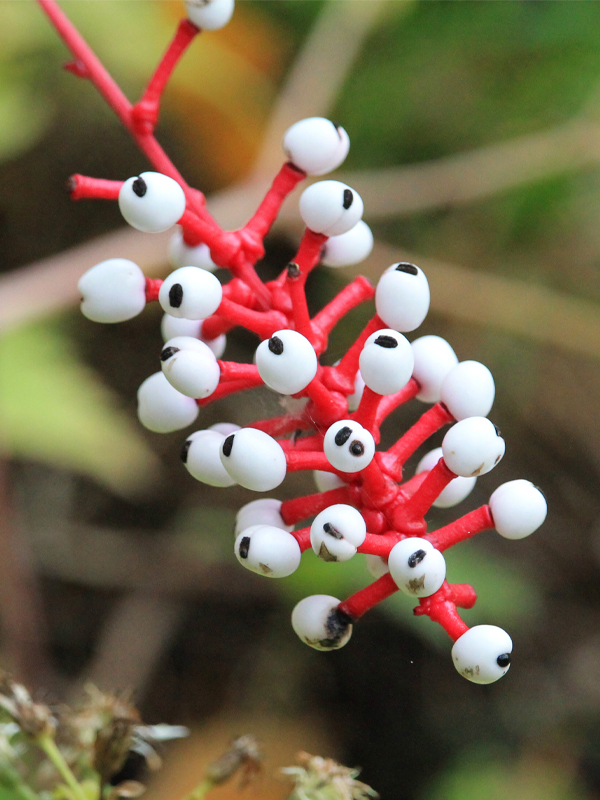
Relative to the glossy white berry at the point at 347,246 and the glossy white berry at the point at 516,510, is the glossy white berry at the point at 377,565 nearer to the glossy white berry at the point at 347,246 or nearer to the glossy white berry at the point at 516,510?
the glossy white berry at the point at 516,510

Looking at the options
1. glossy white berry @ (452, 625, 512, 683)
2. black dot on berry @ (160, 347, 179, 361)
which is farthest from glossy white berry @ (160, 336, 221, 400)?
glossy white berry @ (452, 625, 512, 683)

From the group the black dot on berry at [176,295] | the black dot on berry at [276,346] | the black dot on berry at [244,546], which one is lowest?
the black dot on berry at [244,546]

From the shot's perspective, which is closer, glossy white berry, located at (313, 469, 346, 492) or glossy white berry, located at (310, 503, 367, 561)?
glossy white berry, located at (310, 503, 367, 561)

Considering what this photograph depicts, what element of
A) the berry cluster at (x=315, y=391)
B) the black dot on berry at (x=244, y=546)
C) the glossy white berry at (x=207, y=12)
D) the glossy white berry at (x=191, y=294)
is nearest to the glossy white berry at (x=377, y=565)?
the berry cluster at (x=315, y=391)

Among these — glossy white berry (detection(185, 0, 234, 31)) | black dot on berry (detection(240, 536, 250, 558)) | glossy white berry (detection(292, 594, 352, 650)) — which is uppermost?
glossy white berry (detection(185, 0, 234, 31))

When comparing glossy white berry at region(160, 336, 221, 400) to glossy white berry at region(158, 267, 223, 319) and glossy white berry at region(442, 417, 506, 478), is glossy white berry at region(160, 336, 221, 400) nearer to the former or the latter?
glossy white berry at region(158, 267, 223, 319)

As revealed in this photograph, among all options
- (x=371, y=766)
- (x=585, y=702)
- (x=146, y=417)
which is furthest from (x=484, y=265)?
(x=146, y=417)
